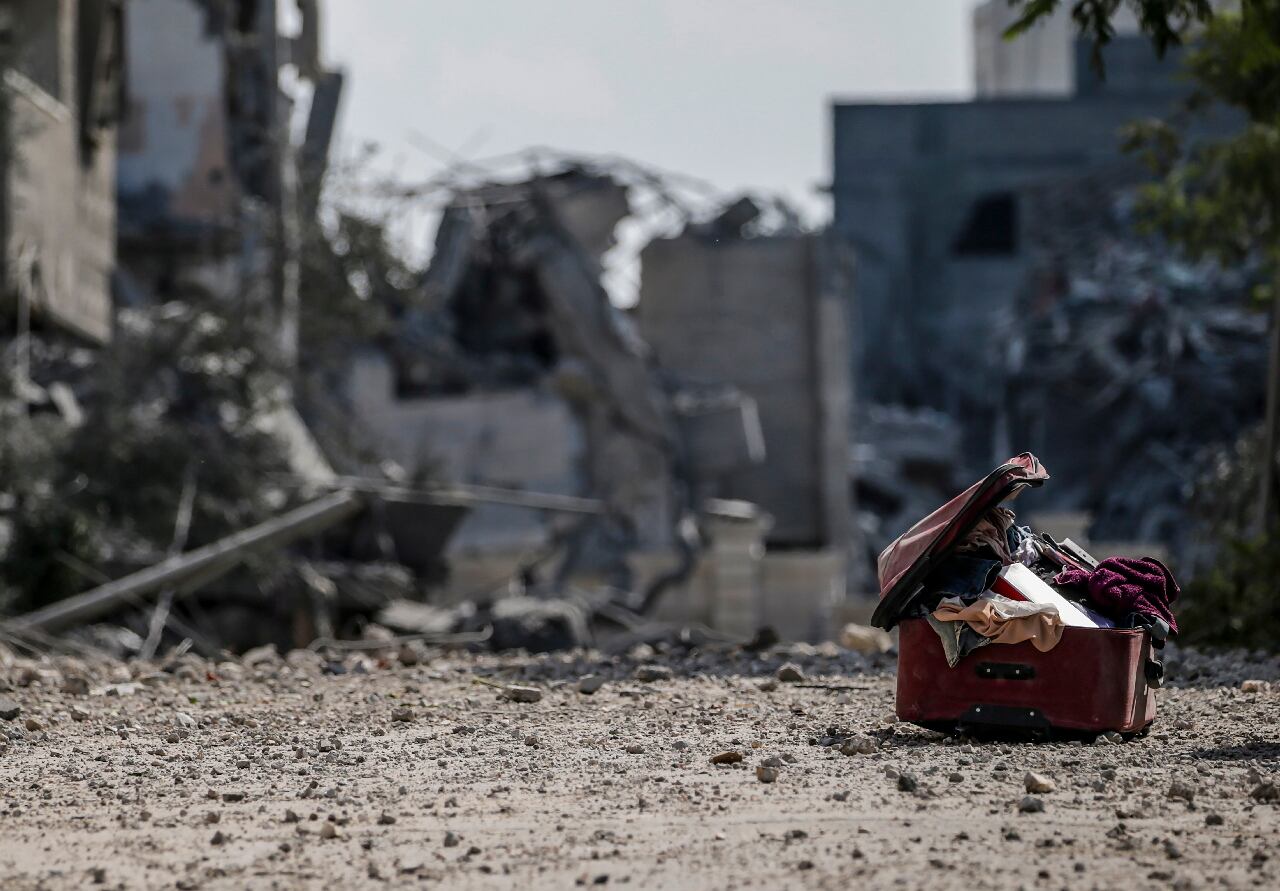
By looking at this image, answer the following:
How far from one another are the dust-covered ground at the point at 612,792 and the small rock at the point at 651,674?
32cm

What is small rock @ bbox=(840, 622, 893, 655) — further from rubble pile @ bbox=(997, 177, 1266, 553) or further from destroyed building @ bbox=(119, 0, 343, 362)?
rubble pile @ bbox=(997, 177, 1266, 553)

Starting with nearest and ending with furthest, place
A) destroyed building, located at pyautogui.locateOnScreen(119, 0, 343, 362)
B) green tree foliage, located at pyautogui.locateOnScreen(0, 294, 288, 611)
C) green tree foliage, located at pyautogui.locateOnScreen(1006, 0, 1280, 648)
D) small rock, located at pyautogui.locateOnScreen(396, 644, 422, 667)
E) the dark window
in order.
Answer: small rock, located at pyautogui.locateOnScreen(396, 644, 422, 667), green tree foliage, located at pyautogui.locateOnScreen(1006, 0, 1280, 648), green tree foliage, located at pyautogui.locateOnScreen(0, 294, 288, 611), destroyed building, located at pyautogui.locateOnScreen(119, 0, 343, 362), the dark window

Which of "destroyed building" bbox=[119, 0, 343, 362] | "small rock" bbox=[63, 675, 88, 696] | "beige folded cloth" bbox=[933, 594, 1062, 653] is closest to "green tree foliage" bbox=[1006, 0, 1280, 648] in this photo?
"beige folded cloth" bbox=[933, 594, 1062, 653]

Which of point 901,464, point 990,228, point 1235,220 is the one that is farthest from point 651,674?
point 990,228

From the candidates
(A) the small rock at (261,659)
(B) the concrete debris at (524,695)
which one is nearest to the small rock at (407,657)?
(A) the small rock at (261,659)

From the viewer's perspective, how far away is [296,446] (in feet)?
58.6

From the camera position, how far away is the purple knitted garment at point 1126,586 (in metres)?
6.10

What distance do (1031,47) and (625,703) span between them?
169 feet

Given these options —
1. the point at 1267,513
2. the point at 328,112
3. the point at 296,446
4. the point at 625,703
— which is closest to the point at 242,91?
the point at 328,112

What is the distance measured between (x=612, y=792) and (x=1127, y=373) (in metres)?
29.5

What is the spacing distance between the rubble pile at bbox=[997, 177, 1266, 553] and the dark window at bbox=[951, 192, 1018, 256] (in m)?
7.95

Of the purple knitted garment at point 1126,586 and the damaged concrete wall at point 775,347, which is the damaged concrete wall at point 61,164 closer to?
the purple knitted garment at point 1126,586

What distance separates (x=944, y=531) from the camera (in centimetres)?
602

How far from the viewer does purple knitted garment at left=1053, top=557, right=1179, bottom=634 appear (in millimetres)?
6102
